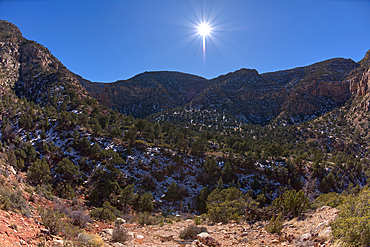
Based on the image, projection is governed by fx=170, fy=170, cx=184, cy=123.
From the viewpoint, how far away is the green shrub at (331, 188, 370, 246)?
171 inches

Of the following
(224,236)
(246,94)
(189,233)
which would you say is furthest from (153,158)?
(246,94)

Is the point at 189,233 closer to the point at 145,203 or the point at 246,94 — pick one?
the point at 145,203

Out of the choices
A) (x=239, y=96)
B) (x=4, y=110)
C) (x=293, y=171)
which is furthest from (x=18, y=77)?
(x=239, y=96)

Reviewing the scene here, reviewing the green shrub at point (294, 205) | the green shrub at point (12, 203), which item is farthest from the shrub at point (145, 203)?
the green shrub at point (294, 205)

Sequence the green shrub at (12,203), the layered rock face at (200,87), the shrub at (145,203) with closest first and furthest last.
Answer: the green shrub at (12,203), the shrub at (145,203), the layered rock face at (200,87)

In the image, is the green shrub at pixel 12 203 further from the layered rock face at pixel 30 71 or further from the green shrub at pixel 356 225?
the layered rock face at pixel 30 71

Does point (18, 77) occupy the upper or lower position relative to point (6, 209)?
upper

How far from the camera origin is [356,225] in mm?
4496

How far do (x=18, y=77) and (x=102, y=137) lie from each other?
47.6 metres

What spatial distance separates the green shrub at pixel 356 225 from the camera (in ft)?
14.3

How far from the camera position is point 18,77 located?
55.5 m

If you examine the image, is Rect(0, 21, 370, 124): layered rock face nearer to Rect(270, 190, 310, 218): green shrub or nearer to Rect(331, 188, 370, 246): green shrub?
Rect(270, 190, 310, 218): green shrub

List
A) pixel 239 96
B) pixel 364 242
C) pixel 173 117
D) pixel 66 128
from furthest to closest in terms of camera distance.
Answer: pixel 239 96
pixel 173 117
pixel 66 128
pixel 364 242

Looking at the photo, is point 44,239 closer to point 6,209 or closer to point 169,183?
point 6,209
